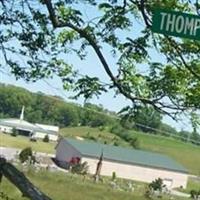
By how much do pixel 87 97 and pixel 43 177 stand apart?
2270 centimetres

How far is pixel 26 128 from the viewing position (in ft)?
362

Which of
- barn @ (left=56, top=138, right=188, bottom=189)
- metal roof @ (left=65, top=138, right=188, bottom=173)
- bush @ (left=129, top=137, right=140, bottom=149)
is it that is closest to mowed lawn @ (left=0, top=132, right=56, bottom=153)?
barn @ (left=56, top=138, right=188, bottom=189)

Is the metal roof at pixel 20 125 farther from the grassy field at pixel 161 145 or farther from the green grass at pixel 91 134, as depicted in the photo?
the green grass at pixel 91 134

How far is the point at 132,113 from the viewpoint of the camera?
26.5 ft

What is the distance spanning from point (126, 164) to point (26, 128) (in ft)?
111

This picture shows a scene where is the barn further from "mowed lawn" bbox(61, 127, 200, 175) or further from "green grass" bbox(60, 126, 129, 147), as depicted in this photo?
"mowed lawn" bbox(61, 127, 200, 175)

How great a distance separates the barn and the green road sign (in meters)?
72.8

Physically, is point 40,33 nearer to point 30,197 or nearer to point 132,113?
point 132,113

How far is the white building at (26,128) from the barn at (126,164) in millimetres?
23273

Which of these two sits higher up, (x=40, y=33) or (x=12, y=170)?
(x=40, y=33)

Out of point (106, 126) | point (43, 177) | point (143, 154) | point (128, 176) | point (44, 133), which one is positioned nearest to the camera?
point (106, 126)

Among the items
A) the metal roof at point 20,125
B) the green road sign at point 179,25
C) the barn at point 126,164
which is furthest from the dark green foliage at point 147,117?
the metal roof at point 20,125

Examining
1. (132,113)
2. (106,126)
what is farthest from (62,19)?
(106,126)

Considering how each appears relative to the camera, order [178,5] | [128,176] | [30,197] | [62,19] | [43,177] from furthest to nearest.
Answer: [128,176]
[43,177]
[62,19]
[178,5]
[30,197]
